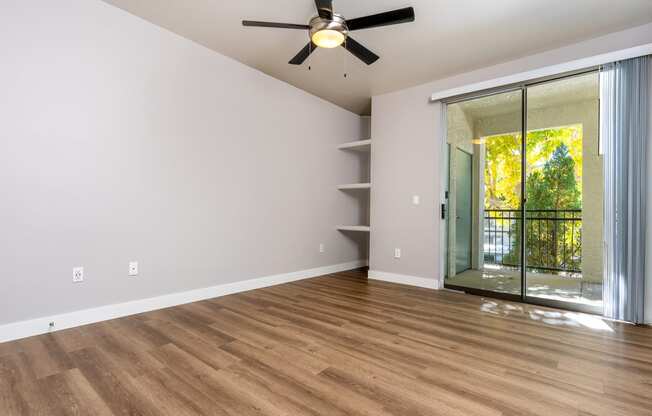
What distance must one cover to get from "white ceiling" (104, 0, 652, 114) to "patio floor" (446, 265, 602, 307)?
2.39m

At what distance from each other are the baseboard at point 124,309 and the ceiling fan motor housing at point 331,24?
2.75m

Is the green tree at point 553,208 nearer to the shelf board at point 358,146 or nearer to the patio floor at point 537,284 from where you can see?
the patio floor at point 537,284

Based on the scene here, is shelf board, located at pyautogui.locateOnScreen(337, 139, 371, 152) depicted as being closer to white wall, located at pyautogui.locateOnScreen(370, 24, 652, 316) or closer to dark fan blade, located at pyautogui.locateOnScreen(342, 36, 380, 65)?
white wall, located at pyautogui.locateOnScreen(370, 24, 652, 316)

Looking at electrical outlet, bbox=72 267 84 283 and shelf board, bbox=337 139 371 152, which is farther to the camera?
shelf board, bbox=337 139 371 152

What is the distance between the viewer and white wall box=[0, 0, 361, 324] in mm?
2340

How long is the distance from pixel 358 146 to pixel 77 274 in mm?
3881

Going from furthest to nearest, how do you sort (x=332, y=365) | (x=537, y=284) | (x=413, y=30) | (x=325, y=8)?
(x=537, y=284) → (x=413, y=30) → (x=325, y=8) → (x=332, y=365)

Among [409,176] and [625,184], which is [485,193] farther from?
[625,184]

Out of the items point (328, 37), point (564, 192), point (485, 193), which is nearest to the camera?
point (328, 37)

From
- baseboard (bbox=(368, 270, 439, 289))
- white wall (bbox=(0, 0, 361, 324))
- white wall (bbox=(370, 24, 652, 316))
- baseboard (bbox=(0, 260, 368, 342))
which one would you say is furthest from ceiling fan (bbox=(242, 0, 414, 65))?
baseboard (bbox=(368, 270, 439, 289))

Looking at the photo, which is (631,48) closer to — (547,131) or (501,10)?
(547,131)

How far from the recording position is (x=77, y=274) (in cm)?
258

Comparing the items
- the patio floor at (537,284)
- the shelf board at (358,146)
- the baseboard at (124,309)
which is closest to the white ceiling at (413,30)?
the shelf board at (358,146)

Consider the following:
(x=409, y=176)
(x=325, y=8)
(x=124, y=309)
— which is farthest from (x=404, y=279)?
(x=325, y=8)
